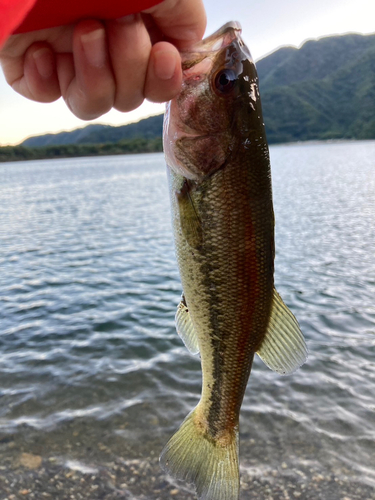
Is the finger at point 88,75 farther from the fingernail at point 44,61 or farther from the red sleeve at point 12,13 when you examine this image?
the red sleeve at point 12,13

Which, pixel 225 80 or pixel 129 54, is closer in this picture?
pixel 129 54

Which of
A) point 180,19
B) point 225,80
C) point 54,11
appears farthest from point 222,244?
point 54,11

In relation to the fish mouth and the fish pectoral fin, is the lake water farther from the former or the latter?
the fish mouth

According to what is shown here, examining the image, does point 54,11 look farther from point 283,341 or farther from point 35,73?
point 283,341

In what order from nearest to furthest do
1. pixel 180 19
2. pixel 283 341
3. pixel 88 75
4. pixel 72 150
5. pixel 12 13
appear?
pixel 12 13, pixel 88 75, pixel 180 19, pixel 283 341, pixel 72 150

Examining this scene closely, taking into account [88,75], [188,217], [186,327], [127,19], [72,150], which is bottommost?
[186,327]

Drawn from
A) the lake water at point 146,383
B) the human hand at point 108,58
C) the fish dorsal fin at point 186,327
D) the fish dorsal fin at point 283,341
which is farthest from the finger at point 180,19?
the lake water at point 146,383

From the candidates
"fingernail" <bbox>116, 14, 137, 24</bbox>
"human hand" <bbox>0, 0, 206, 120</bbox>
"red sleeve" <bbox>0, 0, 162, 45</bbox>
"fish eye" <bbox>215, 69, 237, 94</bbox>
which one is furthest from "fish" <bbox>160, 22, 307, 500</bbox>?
"red sleeve" <bbox>0, 0, 162, 45</bbox>
